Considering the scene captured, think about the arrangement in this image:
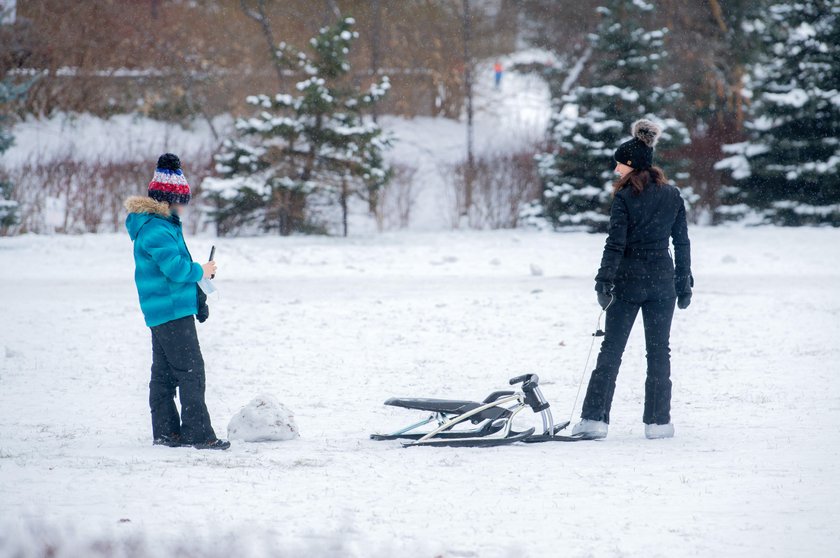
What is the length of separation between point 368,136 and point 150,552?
18.1m

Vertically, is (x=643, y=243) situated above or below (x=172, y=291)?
above

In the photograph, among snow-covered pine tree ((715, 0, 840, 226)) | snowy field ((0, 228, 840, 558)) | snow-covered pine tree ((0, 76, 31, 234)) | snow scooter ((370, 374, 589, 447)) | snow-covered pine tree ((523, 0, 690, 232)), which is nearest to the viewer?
snowy field ((0, 228, 840, 558))

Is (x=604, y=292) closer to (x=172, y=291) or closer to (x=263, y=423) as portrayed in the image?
(x=263, y=423)

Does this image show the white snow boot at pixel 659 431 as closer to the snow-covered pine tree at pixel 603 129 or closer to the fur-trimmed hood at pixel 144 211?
the fur-trimmed hood at pixel 144 211

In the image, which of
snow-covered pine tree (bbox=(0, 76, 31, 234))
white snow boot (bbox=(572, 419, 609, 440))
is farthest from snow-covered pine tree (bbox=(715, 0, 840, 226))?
white snow boot (bbox=(572, 419, 609, 440))

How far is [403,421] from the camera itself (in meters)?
7.10

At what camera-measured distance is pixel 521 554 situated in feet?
13.4

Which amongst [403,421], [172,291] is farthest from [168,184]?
[403,421]

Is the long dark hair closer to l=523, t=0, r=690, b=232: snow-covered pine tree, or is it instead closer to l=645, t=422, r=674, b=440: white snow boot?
l=645, t=422, r=674, b=440: white snow boot

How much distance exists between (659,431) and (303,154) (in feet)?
53.6

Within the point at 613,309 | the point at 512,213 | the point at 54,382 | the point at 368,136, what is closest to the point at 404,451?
the point at 613,309

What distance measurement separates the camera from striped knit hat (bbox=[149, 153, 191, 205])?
19.7 ft

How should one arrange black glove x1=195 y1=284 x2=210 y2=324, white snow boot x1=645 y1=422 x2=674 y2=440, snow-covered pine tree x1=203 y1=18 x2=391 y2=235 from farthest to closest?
snow-covered pine tree x1=203 y1=18 x2=391 y2=235 → white snow boot x1=645 y1=422 x2=674 y2=440 → black glove x1=195 y1=284 x2=210 y2=324

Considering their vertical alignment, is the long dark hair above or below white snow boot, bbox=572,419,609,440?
above
